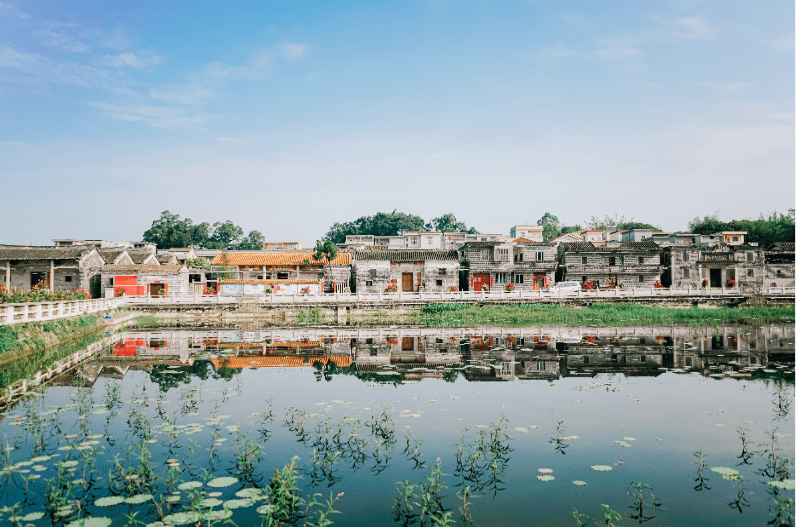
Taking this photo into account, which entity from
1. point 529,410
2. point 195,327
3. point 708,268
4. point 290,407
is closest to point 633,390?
point 529,410

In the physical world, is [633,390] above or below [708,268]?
below

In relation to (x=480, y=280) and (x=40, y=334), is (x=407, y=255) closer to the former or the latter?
(x=480, y=280)

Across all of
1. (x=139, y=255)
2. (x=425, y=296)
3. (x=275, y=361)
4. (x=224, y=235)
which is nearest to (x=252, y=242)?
(x=224, y=235)

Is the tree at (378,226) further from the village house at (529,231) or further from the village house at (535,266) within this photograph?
the village house at (535,266)

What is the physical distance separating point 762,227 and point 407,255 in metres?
53.0

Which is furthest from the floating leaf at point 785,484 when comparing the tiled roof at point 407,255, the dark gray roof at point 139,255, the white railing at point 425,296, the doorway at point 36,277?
the doorway at point 36,277

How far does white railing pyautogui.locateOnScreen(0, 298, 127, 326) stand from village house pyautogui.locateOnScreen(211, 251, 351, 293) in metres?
13.3

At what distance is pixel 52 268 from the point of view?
39906 millimetres

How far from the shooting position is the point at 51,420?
995cm

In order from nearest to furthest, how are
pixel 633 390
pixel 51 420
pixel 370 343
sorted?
pixel 51 420, pixel 633 390, pixel 370 343

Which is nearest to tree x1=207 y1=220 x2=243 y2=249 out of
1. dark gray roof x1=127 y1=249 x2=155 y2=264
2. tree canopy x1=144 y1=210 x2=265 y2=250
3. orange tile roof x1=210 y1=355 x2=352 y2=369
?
tree canopy x1=144 y1=210 x2=265 y2=250

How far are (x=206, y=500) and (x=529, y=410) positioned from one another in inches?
274

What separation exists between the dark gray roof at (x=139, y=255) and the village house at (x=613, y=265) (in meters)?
37.6

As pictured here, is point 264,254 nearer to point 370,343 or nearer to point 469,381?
point 370,343
